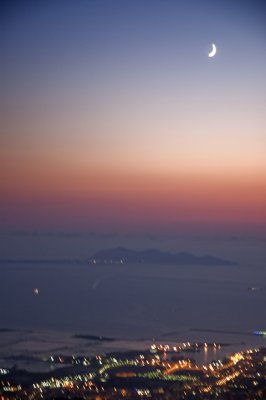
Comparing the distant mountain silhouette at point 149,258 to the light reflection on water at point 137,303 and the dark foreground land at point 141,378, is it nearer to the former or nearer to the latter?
the light reflection on water at point 137,303

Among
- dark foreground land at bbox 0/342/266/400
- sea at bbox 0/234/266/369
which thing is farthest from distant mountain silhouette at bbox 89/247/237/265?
dark foreground land at bbox 0/342/266/400

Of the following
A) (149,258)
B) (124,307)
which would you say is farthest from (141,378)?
(149,258)

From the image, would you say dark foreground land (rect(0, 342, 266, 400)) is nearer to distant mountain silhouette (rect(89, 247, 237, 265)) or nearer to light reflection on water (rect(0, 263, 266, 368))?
light reflection on water (rect(0, 263, 266, 368))

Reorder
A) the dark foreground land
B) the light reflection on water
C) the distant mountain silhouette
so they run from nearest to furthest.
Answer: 1. the dark foreground land
2. the light reflection on water
3. the distant mountain silhouette

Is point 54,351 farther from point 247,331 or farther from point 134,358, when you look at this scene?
point 247,331

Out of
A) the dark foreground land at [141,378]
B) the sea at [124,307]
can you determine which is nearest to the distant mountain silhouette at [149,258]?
the sea at [124,307]

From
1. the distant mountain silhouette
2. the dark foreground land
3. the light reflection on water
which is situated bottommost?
the dark foreground land

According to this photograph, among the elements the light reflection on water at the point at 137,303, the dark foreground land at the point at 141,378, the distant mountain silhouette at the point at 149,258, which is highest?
the distant mountain silhouette at the point at 149,258
